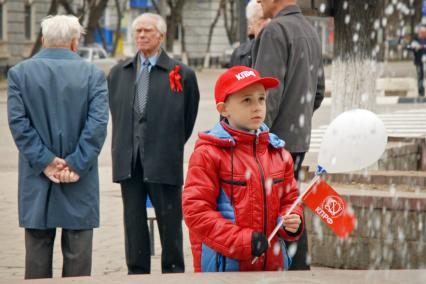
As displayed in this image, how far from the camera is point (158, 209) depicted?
283 inches

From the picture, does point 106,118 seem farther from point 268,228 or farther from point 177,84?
point 268,228

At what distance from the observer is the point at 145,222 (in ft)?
23.8

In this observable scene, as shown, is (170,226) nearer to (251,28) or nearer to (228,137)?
(251,28)

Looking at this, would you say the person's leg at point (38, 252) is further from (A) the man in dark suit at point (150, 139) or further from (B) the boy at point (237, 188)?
(B) the boy at point (237, 188)

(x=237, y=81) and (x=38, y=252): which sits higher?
(x=237, y=81)

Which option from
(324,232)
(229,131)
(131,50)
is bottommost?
(131,50)

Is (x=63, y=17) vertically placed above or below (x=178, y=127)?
above

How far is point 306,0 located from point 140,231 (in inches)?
122

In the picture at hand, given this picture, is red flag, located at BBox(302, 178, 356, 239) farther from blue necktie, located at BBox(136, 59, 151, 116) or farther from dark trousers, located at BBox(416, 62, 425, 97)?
dark trousers, located at BBox(416, 62, 425, 97)

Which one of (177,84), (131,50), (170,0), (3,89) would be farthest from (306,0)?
(131,50)

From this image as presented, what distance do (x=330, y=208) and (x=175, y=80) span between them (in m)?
2.93

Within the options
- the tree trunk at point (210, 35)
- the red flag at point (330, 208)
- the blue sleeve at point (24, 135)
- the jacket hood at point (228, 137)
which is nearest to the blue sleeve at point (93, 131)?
the blue sleeve at point (24, 135)

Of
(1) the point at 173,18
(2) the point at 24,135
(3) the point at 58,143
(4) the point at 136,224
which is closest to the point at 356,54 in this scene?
(4) the point at 136,224

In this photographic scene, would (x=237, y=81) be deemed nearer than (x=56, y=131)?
Yes
